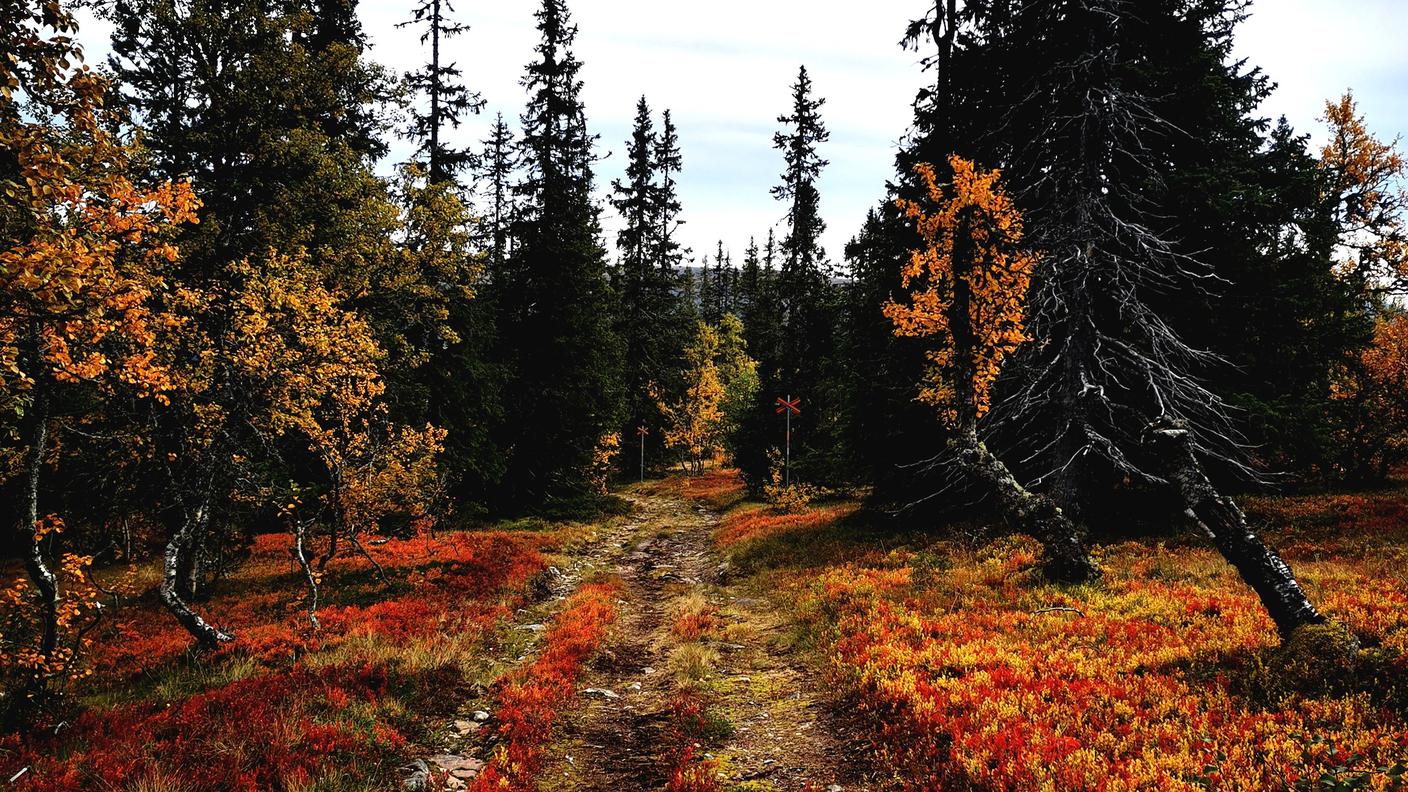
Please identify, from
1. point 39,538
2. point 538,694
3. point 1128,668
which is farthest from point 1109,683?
point 39,538

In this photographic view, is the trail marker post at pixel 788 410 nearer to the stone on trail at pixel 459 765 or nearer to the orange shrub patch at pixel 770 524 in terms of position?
the orange shrub patch at pixel 770 524

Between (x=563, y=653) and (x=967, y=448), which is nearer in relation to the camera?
(x=563, y=653)

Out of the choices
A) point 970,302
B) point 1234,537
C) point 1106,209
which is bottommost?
point 1234,537

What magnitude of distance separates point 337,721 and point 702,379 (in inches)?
1578

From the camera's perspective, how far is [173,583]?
10.9 meters

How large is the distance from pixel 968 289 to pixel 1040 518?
221 inches

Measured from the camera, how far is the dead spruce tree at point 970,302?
13.7 meters

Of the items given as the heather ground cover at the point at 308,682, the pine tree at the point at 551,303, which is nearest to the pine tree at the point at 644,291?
the pine tree at the point at 551,303

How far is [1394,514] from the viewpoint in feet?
45.7

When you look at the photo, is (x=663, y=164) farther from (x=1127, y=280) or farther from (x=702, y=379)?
(x=1127, y=280)

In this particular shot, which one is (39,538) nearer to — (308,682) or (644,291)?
(308,682)

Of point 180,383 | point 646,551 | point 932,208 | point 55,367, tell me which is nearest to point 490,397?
point 646,551

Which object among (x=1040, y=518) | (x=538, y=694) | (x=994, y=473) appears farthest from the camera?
(x=994, y=473)

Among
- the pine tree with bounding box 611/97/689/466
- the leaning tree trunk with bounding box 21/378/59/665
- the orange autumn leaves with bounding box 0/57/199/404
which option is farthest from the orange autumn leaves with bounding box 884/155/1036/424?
the pine tree with bounding box 611/97/689/466
